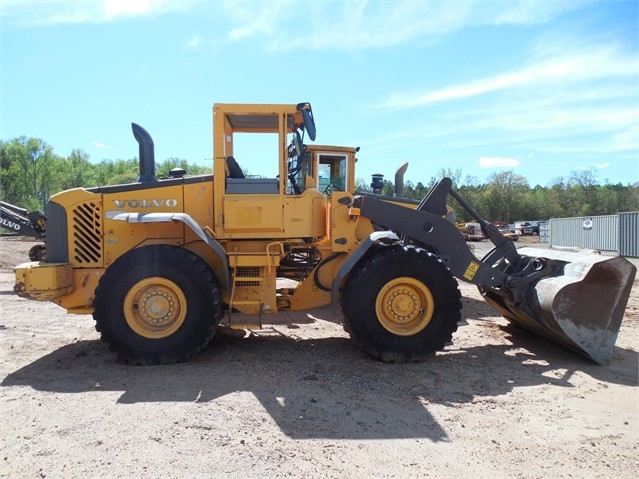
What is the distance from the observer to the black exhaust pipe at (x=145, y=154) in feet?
20.8

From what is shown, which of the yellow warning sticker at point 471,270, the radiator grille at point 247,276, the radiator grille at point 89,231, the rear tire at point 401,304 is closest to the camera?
the rear tire at point 401,304

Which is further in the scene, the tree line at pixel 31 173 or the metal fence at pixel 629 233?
the tree line at pixel 31 173

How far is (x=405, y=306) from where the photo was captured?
558 cm

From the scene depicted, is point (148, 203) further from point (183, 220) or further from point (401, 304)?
point (401, 304)

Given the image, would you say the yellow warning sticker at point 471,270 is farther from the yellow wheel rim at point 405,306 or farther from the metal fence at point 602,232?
the metal fence at point 602,232

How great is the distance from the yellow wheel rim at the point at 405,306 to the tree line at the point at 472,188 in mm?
49047

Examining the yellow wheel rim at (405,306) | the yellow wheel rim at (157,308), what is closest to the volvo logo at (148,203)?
the yellow wheel rim at (157,308)

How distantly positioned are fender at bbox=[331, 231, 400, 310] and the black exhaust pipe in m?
2.71

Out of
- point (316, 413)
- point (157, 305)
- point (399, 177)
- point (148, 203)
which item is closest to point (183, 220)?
point (148, 203)

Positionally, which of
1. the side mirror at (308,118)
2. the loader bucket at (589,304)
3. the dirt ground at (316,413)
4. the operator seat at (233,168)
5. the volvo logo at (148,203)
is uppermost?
the side mirror at (308,118)

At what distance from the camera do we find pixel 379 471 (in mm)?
3186

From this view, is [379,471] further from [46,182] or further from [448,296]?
[46,182]

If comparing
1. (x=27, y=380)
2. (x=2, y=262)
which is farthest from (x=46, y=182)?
(x=27, y=380)

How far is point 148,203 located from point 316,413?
328cm
